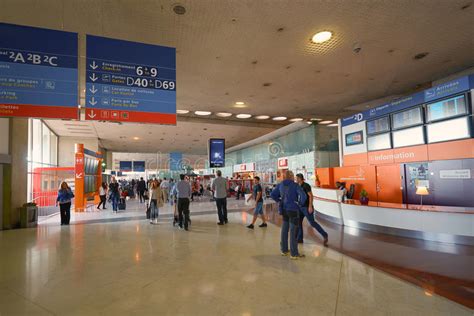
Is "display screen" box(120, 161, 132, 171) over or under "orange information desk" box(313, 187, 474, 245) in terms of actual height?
over

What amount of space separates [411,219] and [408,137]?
2.62 metres

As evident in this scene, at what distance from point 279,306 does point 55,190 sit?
16.7m

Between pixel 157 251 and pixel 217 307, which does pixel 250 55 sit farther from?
pixel 217 307

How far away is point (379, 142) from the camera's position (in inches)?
A: 341

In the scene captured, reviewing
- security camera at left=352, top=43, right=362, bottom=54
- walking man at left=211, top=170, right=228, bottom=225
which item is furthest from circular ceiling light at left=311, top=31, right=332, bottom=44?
walking man at left=211, top=170, right=228, bottom=225

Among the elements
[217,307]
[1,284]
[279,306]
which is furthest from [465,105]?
[1,284]

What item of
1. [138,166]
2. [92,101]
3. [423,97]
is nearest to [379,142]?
[423,97]

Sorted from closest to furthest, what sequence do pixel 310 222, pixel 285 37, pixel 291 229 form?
pixel 291 229
pixel 285 37
pixel 310 222

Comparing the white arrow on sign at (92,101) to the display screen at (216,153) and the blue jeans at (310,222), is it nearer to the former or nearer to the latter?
the blue jeans at (310,222)

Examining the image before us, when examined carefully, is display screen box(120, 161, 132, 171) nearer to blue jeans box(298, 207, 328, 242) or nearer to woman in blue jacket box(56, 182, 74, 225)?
woman in blue jacket box(56, 182, 74, 225)

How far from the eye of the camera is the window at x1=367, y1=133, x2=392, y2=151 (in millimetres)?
8375

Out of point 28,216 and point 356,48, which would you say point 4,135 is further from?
point 356,48

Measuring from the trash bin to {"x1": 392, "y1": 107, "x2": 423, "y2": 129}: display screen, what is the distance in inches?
491

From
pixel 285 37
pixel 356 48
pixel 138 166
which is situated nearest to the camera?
pixel 285 37
